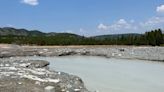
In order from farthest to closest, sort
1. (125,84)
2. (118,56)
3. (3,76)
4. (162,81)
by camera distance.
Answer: (118,56) < (162,81) < (125,84) < (3,76)

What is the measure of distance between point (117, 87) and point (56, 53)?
3198 cm

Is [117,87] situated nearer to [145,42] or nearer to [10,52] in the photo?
[10,52]

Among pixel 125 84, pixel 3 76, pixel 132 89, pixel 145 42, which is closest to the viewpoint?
pixel 3 76

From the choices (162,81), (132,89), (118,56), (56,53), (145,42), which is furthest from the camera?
(145,42)

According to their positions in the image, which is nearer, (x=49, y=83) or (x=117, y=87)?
(x=49, y=83)

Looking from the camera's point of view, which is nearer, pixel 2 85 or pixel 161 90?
pixel 2 85

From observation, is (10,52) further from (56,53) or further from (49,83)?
(49,83)

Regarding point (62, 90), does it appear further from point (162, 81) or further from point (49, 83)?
point (162, 81)

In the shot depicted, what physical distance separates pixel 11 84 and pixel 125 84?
8.34 m

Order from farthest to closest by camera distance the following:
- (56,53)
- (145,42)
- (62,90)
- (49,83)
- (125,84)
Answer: (145,42) < (56,53) < (125,84) < (49,83) < (62,90)

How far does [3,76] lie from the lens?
59.1 feet

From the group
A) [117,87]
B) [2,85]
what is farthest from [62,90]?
[117,87]

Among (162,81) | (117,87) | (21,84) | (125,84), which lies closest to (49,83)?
(21,84)

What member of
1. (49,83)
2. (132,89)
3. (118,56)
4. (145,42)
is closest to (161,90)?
(132,89)
